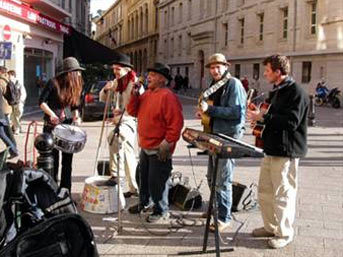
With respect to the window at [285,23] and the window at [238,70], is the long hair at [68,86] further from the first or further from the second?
the window at [238,70]

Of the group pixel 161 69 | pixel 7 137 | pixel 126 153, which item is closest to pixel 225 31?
pixel 7 137

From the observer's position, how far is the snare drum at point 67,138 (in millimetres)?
5480

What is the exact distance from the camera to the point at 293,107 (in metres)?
4.53

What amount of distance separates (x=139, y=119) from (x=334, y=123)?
1438cm

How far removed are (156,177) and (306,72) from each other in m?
27.1

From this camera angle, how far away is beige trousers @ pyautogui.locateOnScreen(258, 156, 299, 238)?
186 inches

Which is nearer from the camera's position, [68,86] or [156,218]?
[156,218]

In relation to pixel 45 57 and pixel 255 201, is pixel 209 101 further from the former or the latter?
pixel 45 57

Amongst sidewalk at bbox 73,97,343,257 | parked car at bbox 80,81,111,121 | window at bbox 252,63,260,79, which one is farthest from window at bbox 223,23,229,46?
sidewalk at bbox 73,97,343,257

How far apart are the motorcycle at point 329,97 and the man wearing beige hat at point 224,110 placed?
74.1ft

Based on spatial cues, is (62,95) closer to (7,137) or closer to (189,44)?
(7,137)

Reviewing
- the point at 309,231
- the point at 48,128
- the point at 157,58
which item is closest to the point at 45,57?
the point at 48,128

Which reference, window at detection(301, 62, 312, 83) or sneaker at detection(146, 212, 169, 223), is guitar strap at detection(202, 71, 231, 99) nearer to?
sneaker at detection(146, 212, 169, 223)

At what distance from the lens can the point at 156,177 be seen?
5.38m
